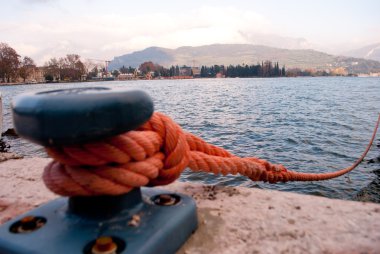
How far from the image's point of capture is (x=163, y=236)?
4.38ft

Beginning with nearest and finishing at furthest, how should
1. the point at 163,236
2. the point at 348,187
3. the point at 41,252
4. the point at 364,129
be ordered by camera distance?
the point at 41,252 < the point at 163,236 < the point at 348,187 < the point at 364,129

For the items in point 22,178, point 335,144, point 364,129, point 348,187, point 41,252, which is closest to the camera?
point 41,252

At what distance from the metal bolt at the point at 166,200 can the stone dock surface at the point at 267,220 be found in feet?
0.65

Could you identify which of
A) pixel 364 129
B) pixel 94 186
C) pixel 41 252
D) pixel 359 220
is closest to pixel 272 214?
pixel 359 220

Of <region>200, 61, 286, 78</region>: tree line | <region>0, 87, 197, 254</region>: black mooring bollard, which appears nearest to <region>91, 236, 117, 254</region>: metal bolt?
<region>0, 87, 197, 254</region>: black mooring bollard

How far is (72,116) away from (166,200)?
2.39ft

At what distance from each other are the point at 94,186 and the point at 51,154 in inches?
9.4

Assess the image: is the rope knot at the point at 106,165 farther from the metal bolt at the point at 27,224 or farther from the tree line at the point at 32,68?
the tree line at the point at 32,68

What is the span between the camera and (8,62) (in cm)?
11350

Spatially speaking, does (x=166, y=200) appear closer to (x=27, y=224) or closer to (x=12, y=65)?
(x=27, y=224)

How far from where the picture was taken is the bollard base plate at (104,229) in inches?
Answer: 49.3

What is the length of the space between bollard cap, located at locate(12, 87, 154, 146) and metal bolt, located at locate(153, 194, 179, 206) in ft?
1.75

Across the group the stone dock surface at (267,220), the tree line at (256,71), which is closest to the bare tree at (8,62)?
the tree line at (256,71)

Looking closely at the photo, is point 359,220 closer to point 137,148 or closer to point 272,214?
point 272,214
